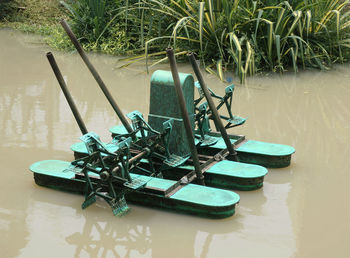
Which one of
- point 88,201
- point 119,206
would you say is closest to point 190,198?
point 119,206

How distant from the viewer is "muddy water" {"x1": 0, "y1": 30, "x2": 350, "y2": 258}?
3.96 meters

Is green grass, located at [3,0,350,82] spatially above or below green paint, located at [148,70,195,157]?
above

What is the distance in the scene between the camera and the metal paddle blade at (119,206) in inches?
168

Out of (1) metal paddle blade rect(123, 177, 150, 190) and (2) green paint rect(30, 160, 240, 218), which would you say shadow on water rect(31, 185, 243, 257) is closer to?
(2) green paint rect(30, 160, 240, 218)

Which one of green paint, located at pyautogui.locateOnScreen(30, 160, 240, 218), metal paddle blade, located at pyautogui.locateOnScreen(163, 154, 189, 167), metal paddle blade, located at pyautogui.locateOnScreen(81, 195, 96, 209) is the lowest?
metal paddle blade, located at pyautogui.locateOnScreen(81, 195, 96, 209)

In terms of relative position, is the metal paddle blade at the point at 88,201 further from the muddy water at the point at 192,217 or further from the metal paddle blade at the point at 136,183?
the metal paddle blade at the point at 136,183

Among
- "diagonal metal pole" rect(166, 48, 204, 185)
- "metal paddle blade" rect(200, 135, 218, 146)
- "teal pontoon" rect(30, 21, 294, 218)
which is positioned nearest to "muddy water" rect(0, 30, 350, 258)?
"teal pontoon" rect(30, 21, 294, 218)

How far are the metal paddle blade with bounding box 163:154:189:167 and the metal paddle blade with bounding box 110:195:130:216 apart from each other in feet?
1.59

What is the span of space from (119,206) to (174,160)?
0.64 metres

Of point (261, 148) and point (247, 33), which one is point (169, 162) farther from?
point (247, 33)

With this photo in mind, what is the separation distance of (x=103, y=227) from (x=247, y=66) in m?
4.28

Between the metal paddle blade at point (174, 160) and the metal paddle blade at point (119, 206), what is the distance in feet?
1.59

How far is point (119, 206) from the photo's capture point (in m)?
4.31

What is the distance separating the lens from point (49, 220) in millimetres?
4312
